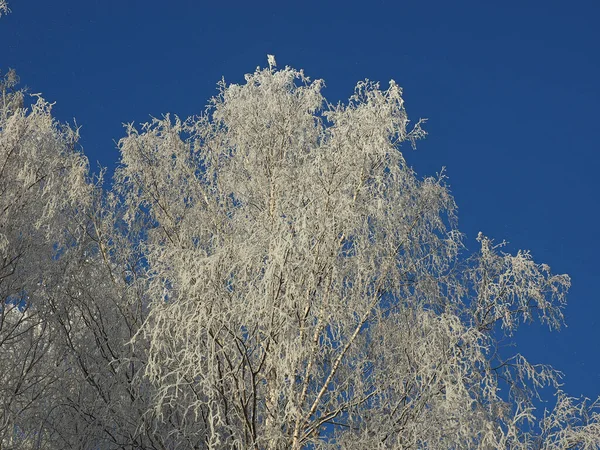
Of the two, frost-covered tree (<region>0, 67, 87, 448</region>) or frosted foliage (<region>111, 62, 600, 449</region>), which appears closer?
frosted foliage (<region>111, 62, 600, 449</region>)

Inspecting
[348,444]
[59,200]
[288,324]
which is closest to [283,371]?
[288,324]

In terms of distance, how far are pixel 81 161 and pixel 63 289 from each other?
5.27 feet

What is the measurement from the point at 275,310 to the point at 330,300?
1.00 metres

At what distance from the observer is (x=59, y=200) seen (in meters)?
7.32

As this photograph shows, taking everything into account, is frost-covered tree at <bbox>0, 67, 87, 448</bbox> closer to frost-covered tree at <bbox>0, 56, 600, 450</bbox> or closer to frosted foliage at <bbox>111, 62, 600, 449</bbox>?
frost-covered tree at <bbox>0, 56, 600, 450</bbox>

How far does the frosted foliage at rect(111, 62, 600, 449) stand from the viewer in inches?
225

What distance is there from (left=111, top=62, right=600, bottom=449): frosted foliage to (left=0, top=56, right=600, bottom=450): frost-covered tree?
2 cm

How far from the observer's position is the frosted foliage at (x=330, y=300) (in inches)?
225

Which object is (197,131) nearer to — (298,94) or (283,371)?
(298,94)

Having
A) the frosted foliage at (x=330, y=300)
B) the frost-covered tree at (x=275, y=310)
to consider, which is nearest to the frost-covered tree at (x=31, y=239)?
the frost-covered tree at (x=275, y=310)

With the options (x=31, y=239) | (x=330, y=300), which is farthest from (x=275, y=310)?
(x=31, y=239)

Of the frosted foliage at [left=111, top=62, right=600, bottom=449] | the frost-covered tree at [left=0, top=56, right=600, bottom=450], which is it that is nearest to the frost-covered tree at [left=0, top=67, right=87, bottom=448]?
the frost-covered tree at [left=0, top=56, right=600, bottom=450]

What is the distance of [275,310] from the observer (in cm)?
565

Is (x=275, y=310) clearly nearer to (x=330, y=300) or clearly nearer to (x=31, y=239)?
(x=330, y=300)
